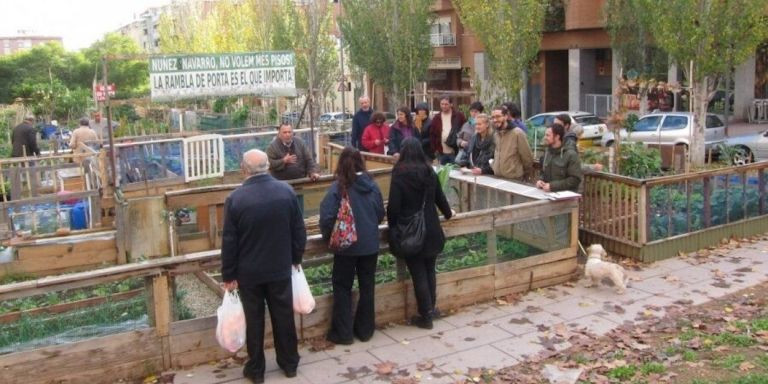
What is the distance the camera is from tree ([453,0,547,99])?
26.9 m

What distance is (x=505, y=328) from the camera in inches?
257

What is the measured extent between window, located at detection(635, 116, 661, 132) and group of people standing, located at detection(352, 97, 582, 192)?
1287 cm

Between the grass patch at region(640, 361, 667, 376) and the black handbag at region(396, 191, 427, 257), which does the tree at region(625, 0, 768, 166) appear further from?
the grass patch at region(640, 361, 667, 376)

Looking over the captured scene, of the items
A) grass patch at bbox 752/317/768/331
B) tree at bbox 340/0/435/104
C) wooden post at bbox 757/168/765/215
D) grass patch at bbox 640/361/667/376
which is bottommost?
grass patch at bbox 640/361/667/376

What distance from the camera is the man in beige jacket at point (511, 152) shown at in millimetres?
8591

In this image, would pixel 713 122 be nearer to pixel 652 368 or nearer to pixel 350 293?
pixel 652 368

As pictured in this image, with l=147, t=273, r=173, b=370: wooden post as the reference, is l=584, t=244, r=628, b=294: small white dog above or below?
below

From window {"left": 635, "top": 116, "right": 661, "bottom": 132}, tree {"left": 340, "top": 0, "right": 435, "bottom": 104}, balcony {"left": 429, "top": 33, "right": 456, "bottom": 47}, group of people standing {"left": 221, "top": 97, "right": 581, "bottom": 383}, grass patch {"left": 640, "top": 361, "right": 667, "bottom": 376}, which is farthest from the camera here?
balcony {"left": 429, "top": 33, "right": 456, "bottom": 47}

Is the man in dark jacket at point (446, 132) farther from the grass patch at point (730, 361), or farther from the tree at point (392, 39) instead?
the tree at point (392, 39)

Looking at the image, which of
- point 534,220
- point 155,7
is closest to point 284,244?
point 534,220

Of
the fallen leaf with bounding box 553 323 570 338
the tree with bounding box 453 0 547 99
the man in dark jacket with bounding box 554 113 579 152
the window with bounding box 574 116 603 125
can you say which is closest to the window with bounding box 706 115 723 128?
the window with bounding box 574 116 603 125

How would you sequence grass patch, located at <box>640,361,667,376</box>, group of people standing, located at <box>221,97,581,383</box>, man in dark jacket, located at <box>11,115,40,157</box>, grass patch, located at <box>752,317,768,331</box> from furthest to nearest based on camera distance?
1. man in dark jacket, located at <box>11,115,40,157</box>
2. grass patch, located at <box>752,317,768,331</box>
3. grass patch, located at <box>640,361,667,376</box>
4. group of people standing, located at <box>221,97,581,383</box>

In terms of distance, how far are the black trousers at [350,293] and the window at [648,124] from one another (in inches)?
701

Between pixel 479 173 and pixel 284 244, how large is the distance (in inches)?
A: 163
